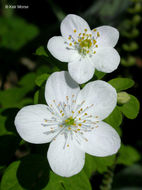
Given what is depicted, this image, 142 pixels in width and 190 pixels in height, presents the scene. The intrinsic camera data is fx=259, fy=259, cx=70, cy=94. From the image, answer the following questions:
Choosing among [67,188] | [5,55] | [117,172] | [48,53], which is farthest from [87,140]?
[5,55]

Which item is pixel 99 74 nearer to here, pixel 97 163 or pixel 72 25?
pixel 72 25

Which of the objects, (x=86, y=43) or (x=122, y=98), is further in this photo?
(x=86, y=43)

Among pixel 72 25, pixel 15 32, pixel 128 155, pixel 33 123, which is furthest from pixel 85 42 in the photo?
pixel 15 32

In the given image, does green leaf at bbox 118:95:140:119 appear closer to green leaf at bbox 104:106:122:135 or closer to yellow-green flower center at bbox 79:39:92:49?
green leaf at bbox 104:106:122:135

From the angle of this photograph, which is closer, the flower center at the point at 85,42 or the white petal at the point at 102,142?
the white petal at the point at 102,142

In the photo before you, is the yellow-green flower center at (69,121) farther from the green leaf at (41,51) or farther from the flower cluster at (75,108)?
the green leaf at (41,51)

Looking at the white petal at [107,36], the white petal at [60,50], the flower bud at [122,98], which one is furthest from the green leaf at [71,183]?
the white petal at [107,36]

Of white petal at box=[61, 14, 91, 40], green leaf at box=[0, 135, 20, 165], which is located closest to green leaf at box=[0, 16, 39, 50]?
white petal at box=[61, 14, 91, 40]
